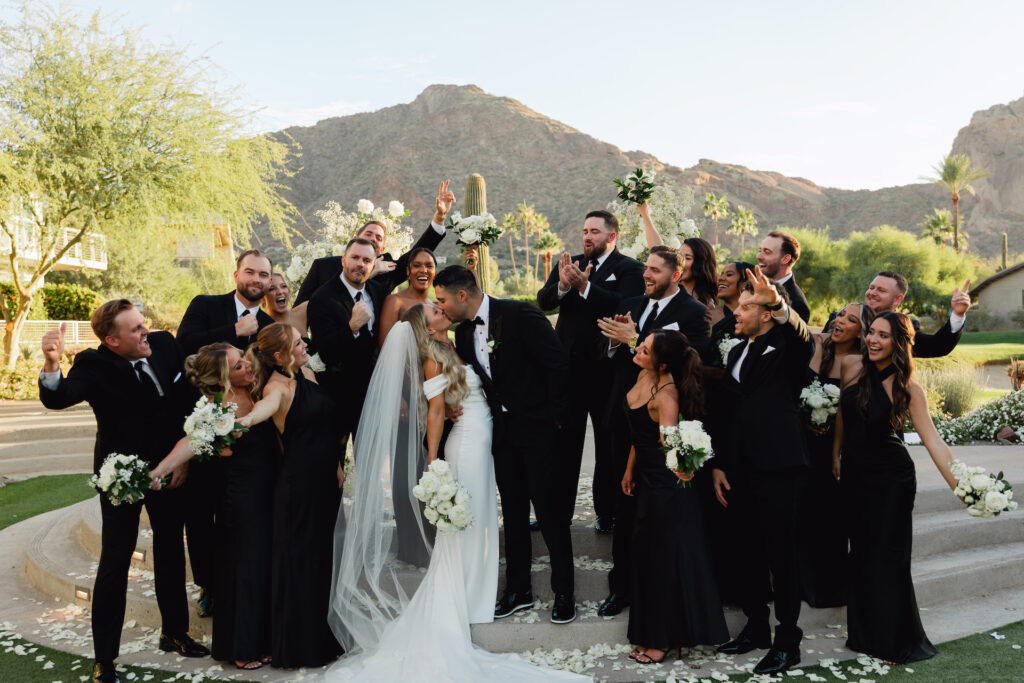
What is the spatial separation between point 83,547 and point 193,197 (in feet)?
46.2

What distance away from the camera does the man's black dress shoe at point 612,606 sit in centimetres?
525

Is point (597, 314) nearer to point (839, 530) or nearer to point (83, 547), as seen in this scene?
point (839, 530)

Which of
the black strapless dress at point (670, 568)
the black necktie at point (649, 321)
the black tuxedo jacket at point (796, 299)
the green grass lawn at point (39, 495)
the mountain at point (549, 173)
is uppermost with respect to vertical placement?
the mountain at point (549, 173)

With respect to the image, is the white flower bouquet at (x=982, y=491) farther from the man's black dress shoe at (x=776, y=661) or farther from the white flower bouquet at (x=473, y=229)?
the white flower bouquet at (x=473, y=229)

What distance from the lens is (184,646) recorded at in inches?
202

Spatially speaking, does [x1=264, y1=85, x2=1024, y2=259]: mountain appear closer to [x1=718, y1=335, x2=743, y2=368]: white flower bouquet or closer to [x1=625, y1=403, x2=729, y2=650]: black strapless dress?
[x1=718, y1=335, x2=743, y2=368]: white flower bouquet

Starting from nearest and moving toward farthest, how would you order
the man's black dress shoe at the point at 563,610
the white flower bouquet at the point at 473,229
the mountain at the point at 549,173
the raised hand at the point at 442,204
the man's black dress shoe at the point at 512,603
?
the man's black dress shoe at the point at 563,610 < the man's black dress shoe at the point at 512,603 < the white flower bouquet at the point at 473,229 < the raised hand at the point at 442,204 < the mountain at the point at 549,173

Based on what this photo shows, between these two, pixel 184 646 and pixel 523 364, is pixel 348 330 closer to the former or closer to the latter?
pixel 523 364

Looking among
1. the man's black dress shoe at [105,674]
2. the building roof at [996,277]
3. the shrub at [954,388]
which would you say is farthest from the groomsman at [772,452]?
the building roof at [996,277]

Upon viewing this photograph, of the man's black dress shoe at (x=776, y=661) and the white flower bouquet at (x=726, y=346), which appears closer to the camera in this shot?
the man's black dress shoe at (x=776, y=661)

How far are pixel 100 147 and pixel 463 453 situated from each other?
56.3ft

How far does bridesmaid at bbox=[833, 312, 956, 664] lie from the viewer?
4766 millimetres

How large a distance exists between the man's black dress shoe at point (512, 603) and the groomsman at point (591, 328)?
0.70m

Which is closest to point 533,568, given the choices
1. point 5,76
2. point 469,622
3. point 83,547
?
point 469,622
